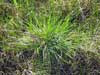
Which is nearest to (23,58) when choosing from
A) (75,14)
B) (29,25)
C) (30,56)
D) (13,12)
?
(30,56)

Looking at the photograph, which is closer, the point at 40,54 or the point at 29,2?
the point at 40,54

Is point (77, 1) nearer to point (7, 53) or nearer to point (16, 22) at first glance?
point (16, 22)

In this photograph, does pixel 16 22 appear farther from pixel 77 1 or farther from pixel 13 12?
pixel 77 1

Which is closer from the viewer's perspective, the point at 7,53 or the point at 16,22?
the point at 7,53

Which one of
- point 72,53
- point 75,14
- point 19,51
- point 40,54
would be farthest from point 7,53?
point 75,14

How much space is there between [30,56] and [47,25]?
0.24 m

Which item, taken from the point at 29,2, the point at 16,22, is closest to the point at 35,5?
the point at 29,2

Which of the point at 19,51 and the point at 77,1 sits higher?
the point at 77,1

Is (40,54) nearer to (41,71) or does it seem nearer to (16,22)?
(41,71)

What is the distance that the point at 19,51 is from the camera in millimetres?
2039

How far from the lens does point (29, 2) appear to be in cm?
229

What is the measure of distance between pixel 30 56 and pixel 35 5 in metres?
0.45

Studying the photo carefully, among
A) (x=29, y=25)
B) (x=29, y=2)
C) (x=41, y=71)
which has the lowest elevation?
(x=41, y=71)

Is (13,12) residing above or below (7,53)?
above
